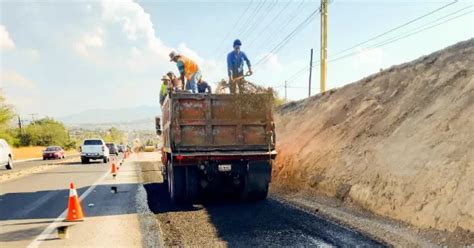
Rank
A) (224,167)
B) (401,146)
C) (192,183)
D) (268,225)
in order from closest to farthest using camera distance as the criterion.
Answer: (268,225), (224,167), (192,183), (401,146)

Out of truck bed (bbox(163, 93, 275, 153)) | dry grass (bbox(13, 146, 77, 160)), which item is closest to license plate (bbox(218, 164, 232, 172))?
truck bed (bbox(163, 93, 275, 153))

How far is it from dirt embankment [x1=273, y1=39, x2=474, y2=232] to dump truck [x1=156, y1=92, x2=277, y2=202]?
7.49 ft

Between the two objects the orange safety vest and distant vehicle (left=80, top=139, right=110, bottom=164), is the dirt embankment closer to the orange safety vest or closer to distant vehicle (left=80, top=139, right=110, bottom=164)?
the orange safety vest

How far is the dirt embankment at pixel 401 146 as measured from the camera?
25.8ft

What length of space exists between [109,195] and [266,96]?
19.3 feet

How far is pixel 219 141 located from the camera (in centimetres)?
1038

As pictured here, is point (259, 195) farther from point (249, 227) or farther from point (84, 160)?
point (84, 160)

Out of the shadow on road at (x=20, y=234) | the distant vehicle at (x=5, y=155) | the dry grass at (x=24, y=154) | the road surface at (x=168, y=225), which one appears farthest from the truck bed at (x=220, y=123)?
the dry grass at (x=24, y=154)

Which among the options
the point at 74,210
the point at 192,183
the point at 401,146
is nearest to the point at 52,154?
the point at 192,183

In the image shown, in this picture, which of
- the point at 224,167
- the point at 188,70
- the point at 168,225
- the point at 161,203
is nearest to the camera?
the point at 168,225

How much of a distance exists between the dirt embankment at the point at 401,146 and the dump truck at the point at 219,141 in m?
2.28

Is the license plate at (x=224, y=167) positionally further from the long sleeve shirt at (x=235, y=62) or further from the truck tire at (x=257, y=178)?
the long sleeve shirt at (x=235, y=62)

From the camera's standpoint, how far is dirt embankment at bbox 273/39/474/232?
788 centimetres

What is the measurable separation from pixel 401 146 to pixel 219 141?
4.53m
